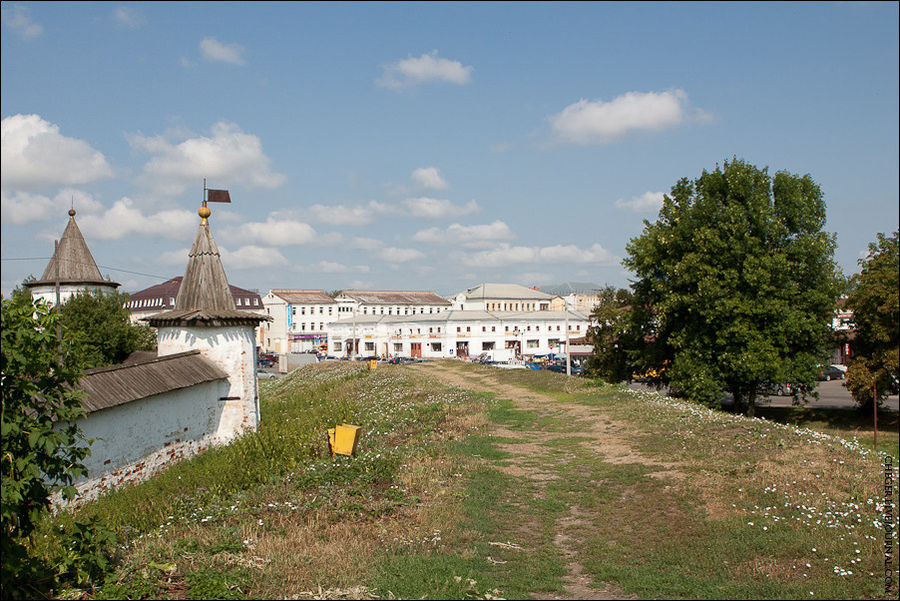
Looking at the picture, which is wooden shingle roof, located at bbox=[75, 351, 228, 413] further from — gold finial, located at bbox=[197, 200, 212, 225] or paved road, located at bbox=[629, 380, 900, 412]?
paved road, located at bbox=[629, 380, 900, 412]

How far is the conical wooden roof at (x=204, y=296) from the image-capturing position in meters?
18.9

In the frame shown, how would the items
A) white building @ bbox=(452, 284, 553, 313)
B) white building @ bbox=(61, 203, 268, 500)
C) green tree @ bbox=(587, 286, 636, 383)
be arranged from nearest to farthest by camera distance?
white building @ bbox=(61, 203, 268, 500), green tree @ bbox=(587, 286, 636, 383), white building @ bbox=(452, 284, 553, 313)

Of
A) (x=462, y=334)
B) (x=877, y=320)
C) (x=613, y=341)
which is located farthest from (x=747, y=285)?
(x=462, y=334)

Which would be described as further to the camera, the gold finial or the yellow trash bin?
the gold finial

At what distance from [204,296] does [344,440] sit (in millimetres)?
9065

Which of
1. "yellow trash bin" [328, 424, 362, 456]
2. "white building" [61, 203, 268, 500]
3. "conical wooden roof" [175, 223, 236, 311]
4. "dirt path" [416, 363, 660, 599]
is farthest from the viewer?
"conical wooden roof" [175, 223, 236, 311]

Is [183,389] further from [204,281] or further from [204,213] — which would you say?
[204,213]

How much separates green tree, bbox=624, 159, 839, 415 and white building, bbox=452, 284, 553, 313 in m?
67.3

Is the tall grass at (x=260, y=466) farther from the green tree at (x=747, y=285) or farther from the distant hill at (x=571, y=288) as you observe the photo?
the distant hill at (x=571, y=288)

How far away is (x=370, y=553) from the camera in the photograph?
299 inches

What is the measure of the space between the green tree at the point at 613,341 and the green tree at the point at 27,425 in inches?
1161

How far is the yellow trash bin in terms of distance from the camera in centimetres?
1290

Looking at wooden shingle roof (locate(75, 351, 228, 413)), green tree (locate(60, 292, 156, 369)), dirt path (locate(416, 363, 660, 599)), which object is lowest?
dirt path (locate(416, 363, 660, 599))

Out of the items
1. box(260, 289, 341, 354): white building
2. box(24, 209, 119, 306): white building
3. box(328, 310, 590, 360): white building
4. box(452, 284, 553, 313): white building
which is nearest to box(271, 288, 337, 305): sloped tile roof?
box(260, 289, 341, 354): white building
